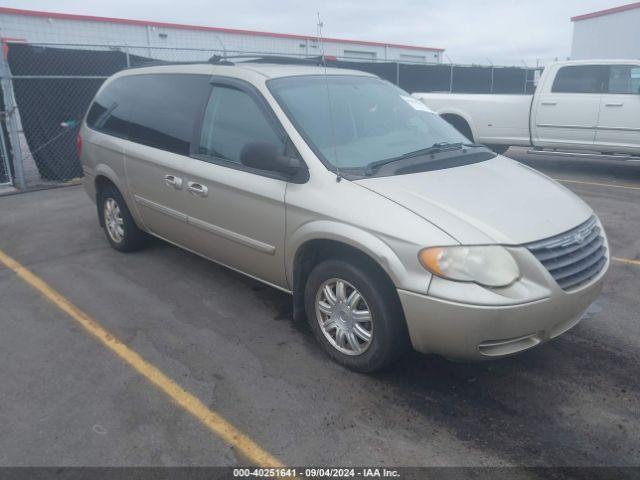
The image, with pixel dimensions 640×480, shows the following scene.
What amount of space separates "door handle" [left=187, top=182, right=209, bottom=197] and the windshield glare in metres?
0.91

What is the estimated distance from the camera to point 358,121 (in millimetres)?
4047

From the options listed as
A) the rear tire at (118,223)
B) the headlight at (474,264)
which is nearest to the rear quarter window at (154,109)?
the rear tire at (118,223)

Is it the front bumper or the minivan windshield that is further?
the minivan windshield

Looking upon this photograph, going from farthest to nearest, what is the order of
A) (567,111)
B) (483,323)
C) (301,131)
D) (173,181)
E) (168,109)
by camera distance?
(567,111), (168,109), (173,181), (301,131), (483,323)

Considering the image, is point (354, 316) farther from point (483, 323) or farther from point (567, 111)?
point (567, 111)

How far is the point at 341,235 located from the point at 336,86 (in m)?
1.54

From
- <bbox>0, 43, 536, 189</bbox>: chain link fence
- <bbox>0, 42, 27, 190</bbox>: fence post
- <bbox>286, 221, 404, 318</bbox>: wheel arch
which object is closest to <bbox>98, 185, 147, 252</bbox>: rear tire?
<bbox>286, 221, 404, 318</bbox>: wheel arch

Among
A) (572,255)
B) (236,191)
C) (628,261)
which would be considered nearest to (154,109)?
(236,191)

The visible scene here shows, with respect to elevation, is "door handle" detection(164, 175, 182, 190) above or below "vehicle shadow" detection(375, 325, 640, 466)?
above

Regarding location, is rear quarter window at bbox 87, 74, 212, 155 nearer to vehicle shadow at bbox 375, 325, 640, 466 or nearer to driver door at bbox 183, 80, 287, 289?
driver door at bbox 183, 80, 287, 289

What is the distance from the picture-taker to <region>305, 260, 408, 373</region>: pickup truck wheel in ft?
10.4

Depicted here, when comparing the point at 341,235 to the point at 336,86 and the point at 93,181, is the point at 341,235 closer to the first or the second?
the point at 336,86

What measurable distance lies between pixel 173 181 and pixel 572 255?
3.00m

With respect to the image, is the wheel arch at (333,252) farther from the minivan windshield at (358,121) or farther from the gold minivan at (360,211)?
the minivan windshield at (358,121)
